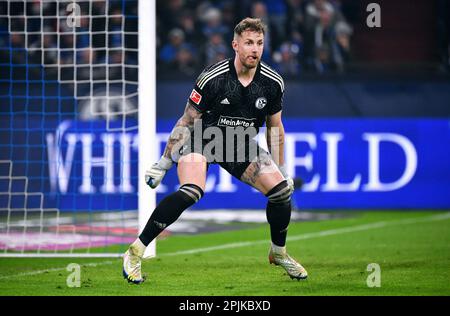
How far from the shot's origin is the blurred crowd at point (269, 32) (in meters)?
16.6

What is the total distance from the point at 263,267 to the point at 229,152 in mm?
1597

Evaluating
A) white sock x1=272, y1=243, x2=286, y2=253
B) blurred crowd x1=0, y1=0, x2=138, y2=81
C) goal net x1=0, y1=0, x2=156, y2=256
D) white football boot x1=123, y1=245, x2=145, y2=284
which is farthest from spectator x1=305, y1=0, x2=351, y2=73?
white football boot x1=123, y1=245, x2=145, y2=284

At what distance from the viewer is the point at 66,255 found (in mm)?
10094

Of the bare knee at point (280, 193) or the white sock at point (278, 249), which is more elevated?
the bare knee at point (280, 193)

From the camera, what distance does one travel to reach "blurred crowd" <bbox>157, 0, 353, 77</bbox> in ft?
54.6

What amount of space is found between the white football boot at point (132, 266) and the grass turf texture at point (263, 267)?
0.07 meters

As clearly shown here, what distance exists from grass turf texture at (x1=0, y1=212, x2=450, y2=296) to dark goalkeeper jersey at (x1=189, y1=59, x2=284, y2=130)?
1430mm

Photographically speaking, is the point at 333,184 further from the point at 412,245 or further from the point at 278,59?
the point at 412,245

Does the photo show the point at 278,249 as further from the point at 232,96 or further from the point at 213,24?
the point at 213,24

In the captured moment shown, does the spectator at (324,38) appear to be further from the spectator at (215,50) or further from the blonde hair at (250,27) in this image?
the blonde hair at (250,27)

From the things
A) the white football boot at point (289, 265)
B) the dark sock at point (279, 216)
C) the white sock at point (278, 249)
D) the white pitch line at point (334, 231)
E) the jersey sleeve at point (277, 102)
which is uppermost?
the jersey sleeve at point (277, 102)

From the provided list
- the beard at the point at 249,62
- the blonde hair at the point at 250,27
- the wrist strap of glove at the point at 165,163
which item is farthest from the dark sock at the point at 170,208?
the blonde hair at the point at 250,27

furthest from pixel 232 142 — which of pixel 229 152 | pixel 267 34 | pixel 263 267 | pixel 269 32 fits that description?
pixel 269 32

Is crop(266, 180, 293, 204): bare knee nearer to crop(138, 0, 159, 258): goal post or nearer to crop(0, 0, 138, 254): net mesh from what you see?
crop(138, 0, 159, 258): goal post
